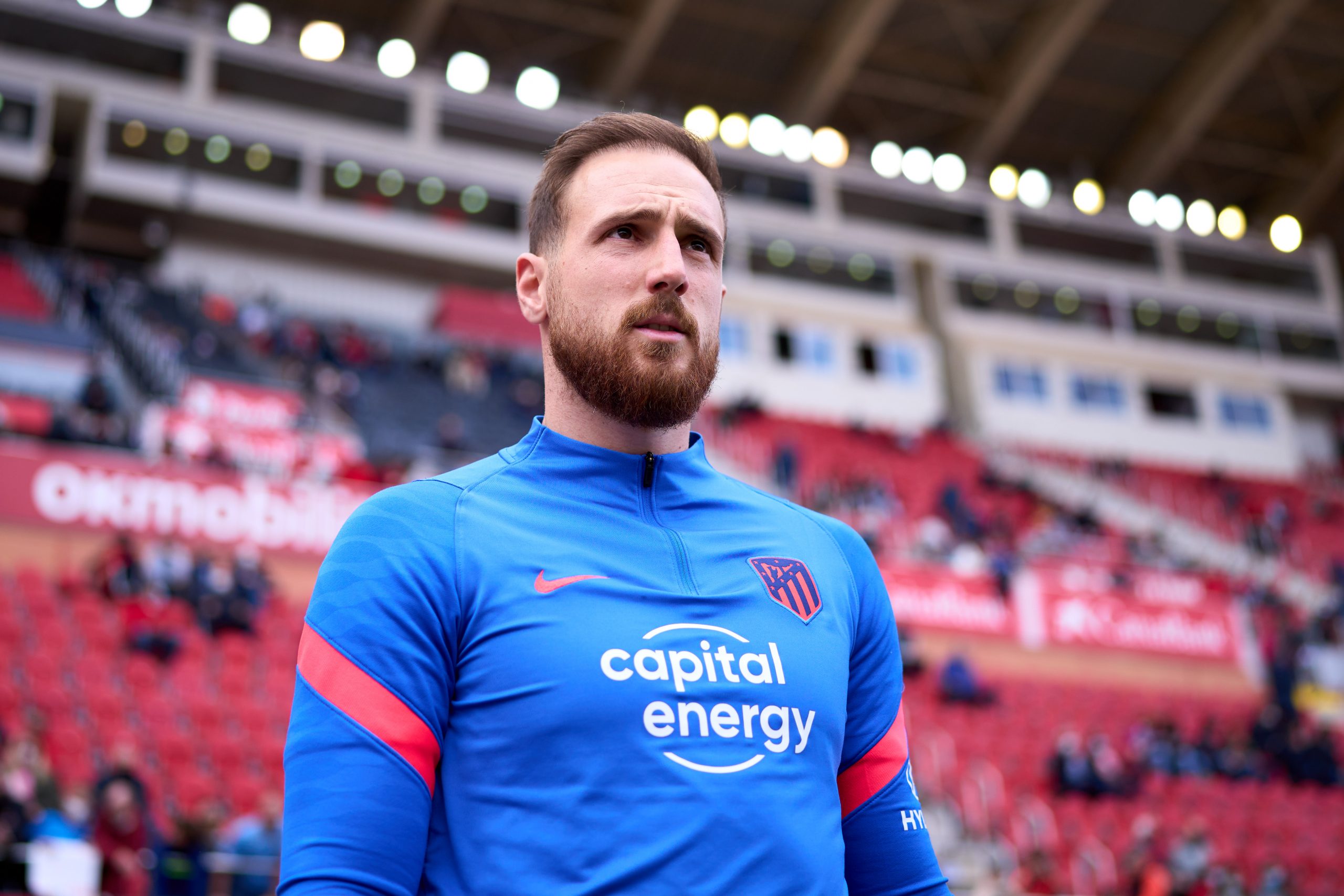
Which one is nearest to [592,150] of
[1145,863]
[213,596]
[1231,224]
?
[1145,863]

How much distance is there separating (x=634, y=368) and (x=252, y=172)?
74.1 feet

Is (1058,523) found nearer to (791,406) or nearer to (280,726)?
(791,406)

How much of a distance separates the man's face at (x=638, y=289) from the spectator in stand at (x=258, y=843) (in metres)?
5.47

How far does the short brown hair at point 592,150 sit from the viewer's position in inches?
63.5

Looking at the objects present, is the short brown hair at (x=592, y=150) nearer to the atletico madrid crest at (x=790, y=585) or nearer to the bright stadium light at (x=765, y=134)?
the atletico madrid crest at (x=790, y=585)

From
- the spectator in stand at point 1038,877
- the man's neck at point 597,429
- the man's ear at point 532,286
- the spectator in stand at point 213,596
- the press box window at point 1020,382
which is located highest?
the press box window at point 1020,382

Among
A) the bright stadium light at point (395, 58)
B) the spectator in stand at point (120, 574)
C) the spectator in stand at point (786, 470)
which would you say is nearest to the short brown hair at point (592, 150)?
the spectator in stand at point (120, 574)

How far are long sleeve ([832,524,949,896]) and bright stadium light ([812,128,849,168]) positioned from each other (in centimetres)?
2597

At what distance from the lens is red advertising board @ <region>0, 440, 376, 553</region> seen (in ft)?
38.9

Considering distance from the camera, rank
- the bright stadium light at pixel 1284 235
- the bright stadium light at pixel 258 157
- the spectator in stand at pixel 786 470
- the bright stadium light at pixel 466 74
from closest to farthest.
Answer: the spectator in stand at pixel 786 470, the bright stadium light at pixel 258 157, the bright stadium light at pixel 466 74, the bright stadium light at pixel 1284 235

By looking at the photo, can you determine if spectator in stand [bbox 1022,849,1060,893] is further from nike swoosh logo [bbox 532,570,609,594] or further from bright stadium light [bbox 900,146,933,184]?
bright stadium light [bbox 900,146,933,184]

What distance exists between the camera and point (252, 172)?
875 inches

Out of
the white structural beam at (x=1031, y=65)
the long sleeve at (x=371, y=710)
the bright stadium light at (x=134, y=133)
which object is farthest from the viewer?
the white structural beam at (x=1031, y=65)

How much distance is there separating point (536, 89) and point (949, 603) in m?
14.1
